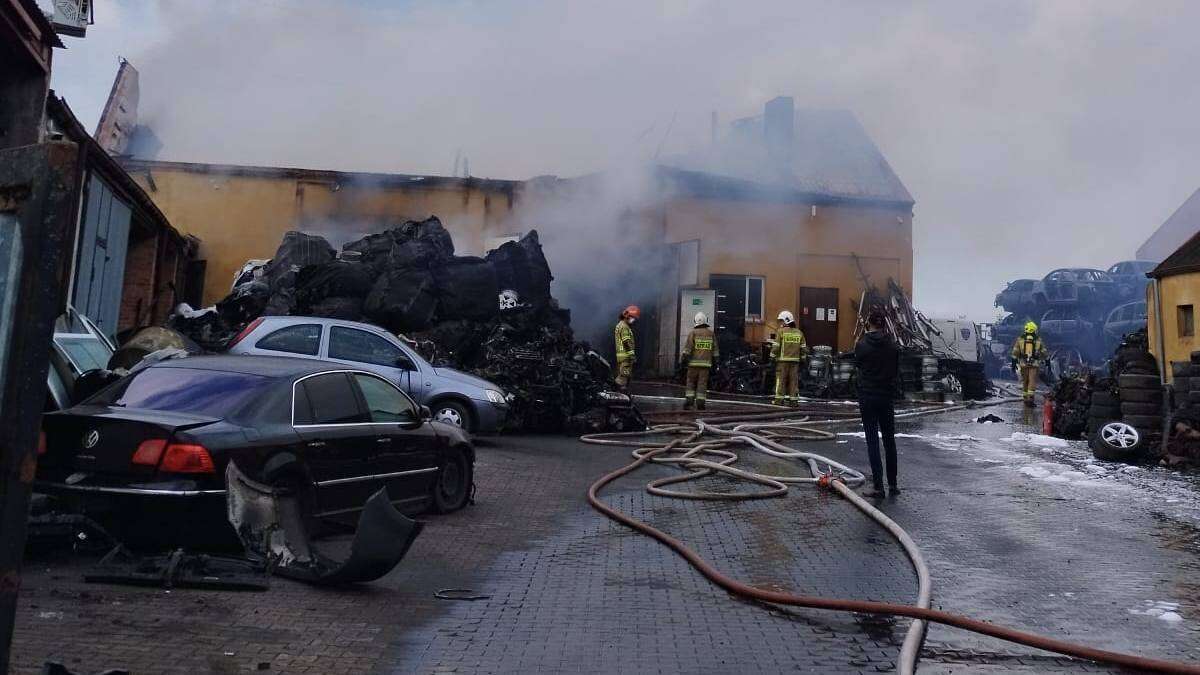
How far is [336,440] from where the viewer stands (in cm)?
618

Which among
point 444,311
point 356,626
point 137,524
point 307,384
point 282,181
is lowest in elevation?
point 356,626

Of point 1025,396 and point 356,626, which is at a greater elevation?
point 1025,396

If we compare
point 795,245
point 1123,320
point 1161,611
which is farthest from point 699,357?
point 1123,320

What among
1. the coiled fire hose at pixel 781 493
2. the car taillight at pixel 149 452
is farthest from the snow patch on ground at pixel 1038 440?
the car taillight at pixel 149 452

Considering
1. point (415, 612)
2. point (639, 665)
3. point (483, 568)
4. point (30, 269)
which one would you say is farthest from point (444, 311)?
point (30, 269)

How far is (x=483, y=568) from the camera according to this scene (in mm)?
5832

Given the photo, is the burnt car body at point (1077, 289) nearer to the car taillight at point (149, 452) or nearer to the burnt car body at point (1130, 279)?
the burnt car body at point (1130, 279)

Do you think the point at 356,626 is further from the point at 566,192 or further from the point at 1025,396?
the point at 566,192

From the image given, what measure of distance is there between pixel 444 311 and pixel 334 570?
10869 millimetres

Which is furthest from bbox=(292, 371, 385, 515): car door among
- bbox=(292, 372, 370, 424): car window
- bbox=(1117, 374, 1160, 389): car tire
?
bbox=(1117, 374, 1160, 389): car tire

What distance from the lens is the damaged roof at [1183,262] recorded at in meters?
11.8

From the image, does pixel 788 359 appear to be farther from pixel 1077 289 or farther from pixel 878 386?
pixel 1077 289

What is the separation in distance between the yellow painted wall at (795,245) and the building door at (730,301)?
232 mm

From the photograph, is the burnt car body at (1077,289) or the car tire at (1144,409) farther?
the burnt car body at (1077,289)
